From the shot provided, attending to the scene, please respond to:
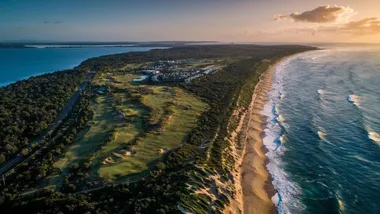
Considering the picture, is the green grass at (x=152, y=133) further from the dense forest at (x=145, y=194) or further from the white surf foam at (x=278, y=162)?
the white surf foam at (x=278, y=162)

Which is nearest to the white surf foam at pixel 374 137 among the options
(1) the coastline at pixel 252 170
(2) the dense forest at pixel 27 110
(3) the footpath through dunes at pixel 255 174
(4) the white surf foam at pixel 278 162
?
(4) the white surf foam at pixel 278 162

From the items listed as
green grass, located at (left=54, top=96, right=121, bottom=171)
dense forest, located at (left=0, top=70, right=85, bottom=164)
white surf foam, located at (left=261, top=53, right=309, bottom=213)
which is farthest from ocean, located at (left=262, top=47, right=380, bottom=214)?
dense forest, located at (left=0, top=70, right=85, bottom=164)

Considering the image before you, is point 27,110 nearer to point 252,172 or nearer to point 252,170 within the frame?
point 252,170

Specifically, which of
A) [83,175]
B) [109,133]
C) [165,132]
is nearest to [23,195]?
[83,175]

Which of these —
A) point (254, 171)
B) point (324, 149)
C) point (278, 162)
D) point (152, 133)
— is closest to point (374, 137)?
point (324, 149)

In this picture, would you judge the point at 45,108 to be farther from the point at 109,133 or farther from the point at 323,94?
the point at 323,94

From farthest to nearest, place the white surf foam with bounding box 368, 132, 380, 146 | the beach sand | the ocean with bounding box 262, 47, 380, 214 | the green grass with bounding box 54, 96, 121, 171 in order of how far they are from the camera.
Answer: the white surf foam with bounding box 368, 132, 380, 146 < the green grass with bounding box 54, 96, 121, 171 < the ocean with bounding box 262, 47, 380, 214 < the beach sand

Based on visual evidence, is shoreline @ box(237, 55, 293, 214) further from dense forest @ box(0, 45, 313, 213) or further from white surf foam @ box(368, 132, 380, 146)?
white surf foam @ box(368, 132, 380, 146)
